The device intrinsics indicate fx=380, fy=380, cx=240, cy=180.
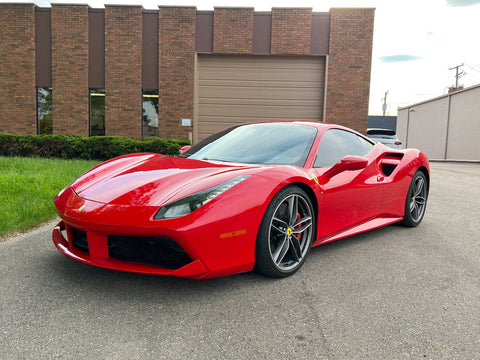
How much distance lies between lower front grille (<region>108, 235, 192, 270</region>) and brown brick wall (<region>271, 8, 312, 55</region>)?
13692 mm

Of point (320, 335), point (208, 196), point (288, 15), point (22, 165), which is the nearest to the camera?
point (320, 335)

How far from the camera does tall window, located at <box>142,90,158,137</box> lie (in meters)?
15.2

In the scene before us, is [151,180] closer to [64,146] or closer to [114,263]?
[114,263]

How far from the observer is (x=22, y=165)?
780 cm

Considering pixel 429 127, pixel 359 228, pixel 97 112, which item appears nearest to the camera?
pixel 359 228

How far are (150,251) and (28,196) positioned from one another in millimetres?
3540

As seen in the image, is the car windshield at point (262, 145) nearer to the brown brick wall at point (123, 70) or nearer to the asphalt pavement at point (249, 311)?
the asphalt pavement at point (249, 311)

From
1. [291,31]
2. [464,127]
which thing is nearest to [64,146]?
[291,31]

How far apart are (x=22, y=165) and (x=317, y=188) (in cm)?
702

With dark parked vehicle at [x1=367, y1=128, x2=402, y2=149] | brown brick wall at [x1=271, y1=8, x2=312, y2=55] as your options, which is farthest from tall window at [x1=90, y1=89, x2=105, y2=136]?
dark parked vehicle at [x1=367, y1=128, x2=402, y2=149]

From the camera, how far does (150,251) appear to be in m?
2.28

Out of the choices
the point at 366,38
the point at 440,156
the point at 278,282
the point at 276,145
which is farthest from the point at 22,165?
the point at 440,156

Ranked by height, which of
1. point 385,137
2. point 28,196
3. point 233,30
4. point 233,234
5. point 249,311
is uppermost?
point 233,30

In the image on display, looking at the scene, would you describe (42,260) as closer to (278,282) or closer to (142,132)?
(278,282)
